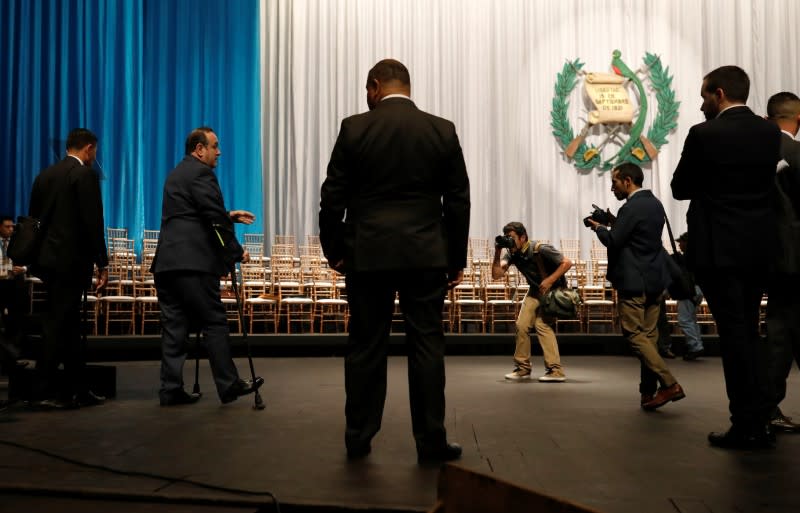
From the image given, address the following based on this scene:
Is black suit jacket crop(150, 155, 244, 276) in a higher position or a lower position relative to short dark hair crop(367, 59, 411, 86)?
lower

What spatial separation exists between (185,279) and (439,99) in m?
8.98

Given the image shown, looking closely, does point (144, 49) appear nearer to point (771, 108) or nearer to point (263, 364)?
point (263, 364)

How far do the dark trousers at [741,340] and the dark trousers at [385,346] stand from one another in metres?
1.10

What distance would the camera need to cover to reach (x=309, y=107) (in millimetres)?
12469

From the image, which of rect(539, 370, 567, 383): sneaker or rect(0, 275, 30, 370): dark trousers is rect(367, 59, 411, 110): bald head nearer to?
rect(539, 370, 567, 383): sneaker

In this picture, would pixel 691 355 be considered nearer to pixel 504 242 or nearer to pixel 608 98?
pixel 504 242

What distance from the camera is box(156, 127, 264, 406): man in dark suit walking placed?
162 inches

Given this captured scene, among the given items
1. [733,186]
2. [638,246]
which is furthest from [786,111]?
[638,246]

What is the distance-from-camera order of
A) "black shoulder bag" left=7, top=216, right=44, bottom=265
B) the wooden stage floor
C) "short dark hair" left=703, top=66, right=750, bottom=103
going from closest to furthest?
the wooden stage floor, "short dark hair" left=703, top=66, right=750, bottom=103, "black shoulder bag" left=7, top=216, right=44, bottom=265

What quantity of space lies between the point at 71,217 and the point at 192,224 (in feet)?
2.02

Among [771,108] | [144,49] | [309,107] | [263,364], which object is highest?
[144,49]

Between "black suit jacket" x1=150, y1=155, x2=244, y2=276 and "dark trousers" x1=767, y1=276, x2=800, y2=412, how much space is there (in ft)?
8.50

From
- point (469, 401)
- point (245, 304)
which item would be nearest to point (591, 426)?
point (469, 401)

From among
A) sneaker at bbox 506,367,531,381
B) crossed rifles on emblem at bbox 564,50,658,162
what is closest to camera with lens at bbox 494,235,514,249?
sneaker at bbox 506,367,531,381
